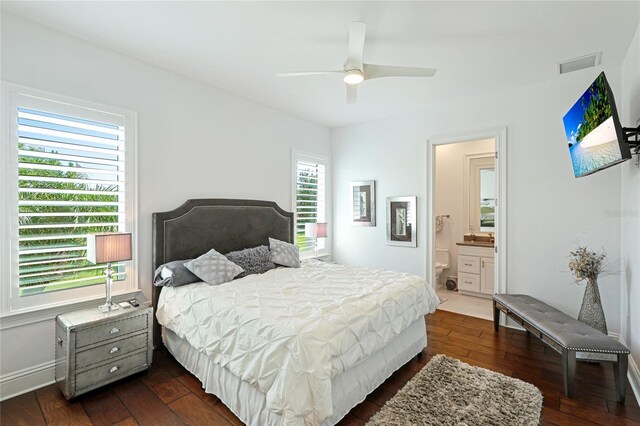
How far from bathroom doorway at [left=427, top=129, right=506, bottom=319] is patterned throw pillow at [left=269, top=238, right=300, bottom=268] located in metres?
2.01

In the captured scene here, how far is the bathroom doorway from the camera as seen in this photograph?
14.8ft

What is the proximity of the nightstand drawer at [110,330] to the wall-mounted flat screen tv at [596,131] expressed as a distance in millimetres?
3875

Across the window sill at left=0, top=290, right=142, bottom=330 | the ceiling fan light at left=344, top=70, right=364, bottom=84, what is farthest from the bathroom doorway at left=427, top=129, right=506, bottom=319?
the window sill at left=0, top=290, right=142, bottom=330

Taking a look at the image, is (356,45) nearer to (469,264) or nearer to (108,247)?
(108,247)

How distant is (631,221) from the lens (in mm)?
2648

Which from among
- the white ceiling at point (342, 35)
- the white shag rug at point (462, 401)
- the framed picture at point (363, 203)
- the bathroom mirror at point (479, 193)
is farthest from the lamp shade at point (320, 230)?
the bathroom mirror at point (479, 193)

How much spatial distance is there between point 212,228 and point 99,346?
1510 mm

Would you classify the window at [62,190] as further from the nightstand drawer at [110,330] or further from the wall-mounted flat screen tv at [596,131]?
the wall-mounted flat screen tv at [596,131]

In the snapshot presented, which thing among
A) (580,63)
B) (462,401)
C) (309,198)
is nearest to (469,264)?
(309,198)

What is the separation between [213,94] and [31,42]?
161 cm

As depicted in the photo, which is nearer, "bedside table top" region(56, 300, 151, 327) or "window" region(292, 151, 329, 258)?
"bedside table top" region(56, 300, 151, 327)

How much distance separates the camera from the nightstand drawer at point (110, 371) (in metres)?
2.22

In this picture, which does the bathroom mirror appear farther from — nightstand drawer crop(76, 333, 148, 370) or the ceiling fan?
nightstand drawer crop(76, 333, 148, 370)

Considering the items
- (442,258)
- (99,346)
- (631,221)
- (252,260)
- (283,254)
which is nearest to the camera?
(99,346)
